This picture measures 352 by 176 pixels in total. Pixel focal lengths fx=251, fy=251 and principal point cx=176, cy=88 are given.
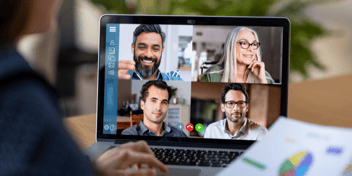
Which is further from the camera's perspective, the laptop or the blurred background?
the blurred background

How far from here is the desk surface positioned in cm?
91

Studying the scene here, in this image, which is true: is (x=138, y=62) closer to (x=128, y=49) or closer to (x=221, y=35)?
(x=128, y=49)

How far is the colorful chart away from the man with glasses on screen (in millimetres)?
362

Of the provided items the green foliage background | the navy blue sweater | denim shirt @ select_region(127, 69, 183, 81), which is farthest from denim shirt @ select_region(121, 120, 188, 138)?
the green foliage background

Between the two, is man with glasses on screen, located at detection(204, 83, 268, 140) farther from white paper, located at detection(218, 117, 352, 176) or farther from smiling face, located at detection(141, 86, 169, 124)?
white paper, located at detection(218, 117, 352, 176)

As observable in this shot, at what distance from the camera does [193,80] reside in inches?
27.2

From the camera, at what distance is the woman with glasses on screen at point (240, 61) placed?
2.23ft

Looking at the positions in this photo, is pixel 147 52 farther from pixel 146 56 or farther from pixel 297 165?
pixel 297 165

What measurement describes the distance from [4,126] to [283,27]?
2.19ft

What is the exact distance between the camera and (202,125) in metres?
0.69

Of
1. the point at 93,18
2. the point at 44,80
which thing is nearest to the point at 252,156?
the point at 44,80

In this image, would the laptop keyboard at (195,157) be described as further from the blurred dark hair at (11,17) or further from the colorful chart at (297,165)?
the blurred dark hair at (11,17)

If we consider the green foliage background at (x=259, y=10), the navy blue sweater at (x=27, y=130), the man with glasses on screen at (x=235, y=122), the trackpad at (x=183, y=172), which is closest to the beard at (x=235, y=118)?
the man with glasses on screen at (x=235, y=122)

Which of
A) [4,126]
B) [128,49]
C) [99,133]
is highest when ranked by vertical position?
[128,49]
